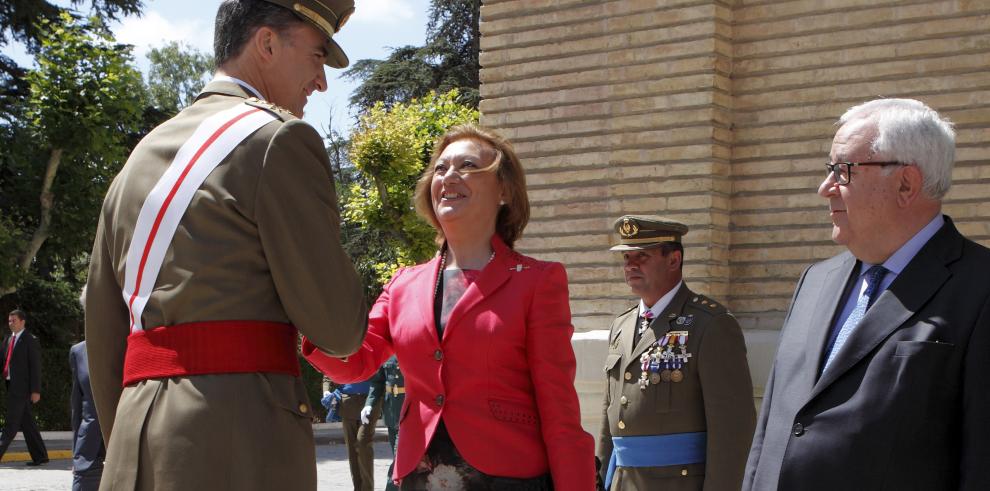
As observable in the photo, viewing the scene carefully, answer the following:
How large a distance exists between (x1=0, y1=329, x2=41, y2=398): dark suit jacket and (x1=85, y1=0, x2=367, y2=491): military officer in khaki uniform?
13.3m

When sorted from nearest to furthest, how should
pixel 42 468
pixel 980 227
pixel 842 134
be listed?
1. pixel 842 134
2. pixel 980 227
3. pixel 42 468

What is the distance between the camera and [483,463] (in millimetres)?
3393

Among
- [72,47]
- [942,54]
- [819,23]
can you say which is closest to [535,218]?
[819,23]

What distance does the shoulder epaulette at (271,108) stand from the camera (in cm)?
279

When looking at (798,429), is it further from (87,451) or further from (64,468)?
(64,468)

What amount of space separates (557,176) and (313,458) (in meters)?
5.40

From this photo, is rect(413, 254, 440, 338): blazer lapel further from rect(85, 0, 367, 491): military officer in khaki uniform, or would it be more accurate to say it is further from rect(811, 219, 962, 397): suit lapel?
rect(811, 219, 962, 397): suit lapel

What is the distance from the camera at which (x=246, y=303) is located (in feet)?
8.92

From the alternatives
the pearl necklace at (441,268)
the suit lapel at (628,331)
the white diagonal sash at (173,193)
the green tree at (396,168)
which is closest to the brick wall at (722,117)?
the suit lapel at (628,331)

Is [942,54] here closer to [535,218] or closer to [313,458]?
[535,218]

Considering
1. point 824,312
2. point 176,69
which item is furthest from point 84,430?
point 176,69

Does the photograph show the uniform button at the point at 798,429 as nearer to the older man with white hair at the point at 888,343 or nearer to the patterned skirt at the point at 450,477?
the older man with white hair at the point at 888,343

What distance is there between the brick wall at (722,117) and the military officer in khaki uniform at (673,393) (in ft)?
6.72

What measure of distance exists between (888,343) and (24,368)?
14.2m
